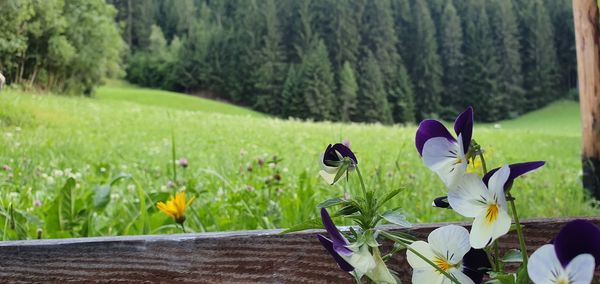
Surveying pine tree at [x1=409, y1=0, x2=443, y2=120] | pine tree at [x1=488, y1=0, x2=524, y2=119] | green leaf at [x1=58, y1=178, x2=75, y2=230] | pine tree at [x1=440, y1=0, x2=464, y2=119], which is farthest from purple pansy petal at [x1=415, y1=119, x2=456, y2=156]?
pine tree at [x1=488, y1=0, x2=524, y2=119]

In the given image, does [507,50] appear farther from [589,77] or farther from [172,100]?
[589,77]

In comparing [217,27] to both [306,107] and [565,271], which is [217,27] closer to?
[306,107]

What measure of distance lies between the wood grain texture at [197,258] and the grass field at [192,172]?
0.29 m

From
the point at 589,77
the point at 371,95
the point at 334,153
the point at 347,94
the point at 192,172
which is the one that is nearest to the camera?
the point at 334,153

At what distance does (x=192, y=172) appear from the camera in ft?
8.57

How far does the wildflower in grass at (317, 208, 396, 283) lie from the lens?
229mm

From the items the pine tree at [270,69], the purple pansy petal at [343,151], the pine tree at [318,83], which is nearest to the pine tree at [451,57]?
the pine tree at [318,83]

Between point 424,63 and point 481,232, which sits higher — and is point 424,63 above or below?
below

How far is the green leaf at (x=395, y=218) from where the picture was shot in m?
0.25

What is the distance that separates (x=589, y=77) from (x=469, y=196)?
6.55 feet

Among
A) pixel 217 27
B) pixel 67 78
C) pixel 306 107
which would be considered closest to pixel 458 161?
pixel 67 78

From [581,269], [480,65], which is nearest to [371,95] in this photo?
[480,65]

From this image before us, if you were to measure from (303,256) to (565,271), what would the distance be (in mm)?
269

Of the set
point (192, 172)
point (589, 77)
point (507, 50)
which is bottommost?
point (192, 172)
